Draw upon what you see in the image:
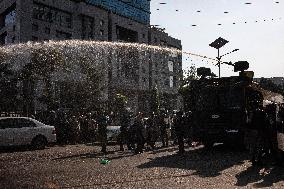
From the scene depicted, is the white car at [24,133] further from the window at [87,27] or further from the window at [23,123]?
the window at [87,27]

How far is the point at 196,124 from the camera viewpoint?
54.1 feet

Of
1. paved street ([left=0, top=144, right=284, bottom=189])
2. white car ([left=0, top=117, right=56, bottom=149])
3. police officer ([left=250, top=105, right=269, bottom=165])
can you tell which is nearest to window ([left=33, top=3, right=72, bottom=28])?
white car ([left=0, top=117, right=56, bottom=149])

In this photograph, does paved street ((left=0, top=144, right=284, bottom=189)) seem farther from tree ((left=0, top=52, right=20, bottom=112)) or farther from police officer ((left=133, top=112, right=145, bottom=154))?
tree ((left=0, top=52, right=20, bottom=112))

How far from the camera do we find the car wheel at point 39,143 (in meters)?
18.6

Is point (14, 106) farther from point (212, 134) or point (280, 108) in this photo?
point (280, 108)

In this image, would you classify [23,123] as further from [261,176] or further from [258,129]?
[261,176]

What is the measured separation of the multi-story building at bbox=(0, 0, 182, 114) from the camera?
5016cm

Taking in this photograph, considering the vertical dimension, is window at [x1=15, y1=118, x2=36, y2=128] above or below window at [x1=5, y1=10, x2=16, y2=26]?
below

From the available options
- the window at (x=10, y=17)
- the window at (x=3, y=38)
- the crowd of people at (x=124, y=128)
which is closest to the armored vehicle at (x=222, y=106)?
the crowd of people at (x=124, y=128)

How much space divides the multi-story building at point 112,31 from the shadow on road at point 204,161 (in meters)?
38.2

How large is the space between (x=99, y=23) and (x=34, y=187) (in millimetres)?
54302

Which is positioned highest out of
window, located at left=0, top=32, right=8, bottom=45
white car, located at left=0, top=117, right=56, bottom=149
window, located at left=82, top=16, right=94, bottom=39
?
window, located at left=82, top=16, right=94, bottom=39

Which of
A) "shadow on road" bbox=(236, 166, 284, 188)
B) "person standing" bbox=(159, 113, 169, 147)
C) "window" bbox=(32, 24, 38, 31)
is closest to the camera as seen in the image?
"shadow on road" bbox=(236, 166, 284, 188)

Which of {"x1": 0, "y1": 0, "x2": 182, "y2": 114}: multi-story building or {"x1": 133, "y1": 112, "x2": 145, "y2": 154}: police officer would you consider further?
{"x1": 0, "y1": 0, "x2": 182, "y2": 114}: multi-story building
